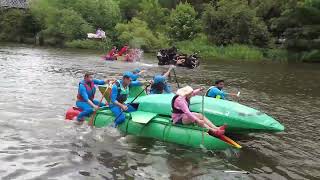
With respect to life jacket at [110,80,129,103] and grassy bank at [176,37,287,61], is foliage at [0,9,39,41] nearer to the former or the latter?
grassy bank at [176,37,287,61]

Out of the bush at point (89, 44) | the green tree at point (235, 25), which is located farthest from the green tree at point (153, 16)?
the green tree at point (235, 25)

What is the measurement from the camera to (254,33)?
156 ft

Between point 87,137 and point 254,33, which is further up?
point 254,33

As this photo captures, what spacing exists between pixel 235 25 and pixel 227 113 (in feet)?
123

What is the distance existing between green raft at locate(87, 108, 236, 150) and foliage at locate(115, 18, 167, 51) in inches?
1499

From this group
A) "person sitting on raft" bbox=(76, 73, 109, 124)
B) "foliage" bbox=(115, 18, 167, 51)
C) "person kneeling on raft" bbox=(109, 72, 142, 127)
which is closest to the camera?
"person kneeling on raft" bbox=(109, 72, 142, 127)

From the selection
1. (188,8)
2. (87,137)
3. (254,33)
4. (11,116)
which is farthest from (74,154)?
(188,8)

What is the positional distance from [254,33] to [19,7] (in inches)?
1552

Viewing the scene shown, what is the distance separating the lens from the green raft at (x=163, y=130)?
10867 millimetres

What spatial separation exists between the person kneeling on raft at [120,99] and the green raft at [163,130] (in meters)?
0.17

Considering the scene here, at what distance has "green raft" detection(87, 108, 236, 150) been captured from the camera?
35.7 ft

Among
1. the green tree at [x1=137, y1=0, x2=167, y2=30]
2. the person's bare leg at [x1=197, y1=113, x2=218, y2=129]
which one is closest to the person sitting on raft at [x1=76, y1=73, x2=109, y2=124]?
the person's bare leg at [x1=197, y1=113, x2=218, y2=129]

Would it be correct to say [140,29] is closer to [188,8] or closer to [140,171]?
[188,8]

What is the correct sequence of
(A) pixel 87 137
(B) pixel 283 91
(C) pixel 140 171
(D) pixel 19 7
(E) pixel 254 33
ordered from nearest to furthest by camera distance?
(C) pixel 140 171
(A) pixel 87 137
(B) pixel 283 91
(E) pixel 254 33
(D) pixel 19 7
